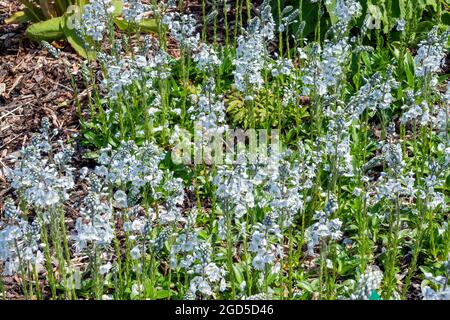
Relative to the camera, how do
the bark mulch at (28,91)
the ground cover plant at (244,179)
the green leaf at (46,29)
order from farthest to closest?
the green leaf at (46,29) → the bark mulch at (28,91) → the ground cover plant at (244,179)

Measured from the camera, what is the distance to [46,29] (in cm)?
657

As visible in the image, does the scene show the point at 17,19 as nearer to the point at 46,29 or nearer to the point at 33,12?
the point at 33,12

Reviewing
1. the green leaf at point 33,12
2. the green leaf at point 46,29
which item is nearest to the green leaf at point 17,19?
the green leaf at point 33,12

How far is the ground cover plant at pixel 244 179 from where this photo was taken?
4020 millimetres

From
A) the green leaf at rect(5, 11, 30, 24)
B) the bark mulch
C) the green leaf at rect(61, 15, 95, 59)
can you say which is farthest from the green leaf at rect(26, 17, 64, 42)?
the green leaf at rect(5, 11, 30, 24)

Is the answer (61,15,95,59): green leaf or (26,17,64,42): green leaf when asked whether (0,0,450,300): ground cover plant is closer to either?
(61,15,95,59): green leaf

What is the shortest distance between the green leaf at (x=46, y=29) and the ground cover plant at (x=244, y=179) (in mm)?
196

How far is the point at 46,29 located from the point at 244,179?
3.24 metres

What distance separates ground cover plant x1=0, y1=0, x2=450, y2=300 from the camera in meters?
4.02

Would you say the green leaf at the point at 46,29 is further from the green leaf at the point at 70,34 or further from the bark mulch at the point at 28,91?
the bark mulch at the point at 28,91

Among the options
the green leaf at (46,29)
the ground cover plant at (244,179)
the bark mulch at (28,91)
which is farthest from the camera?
the green leaf at (46,29)

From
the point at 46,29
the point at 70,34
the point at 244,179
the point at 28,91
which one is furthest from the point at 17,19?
the point at 244,179
